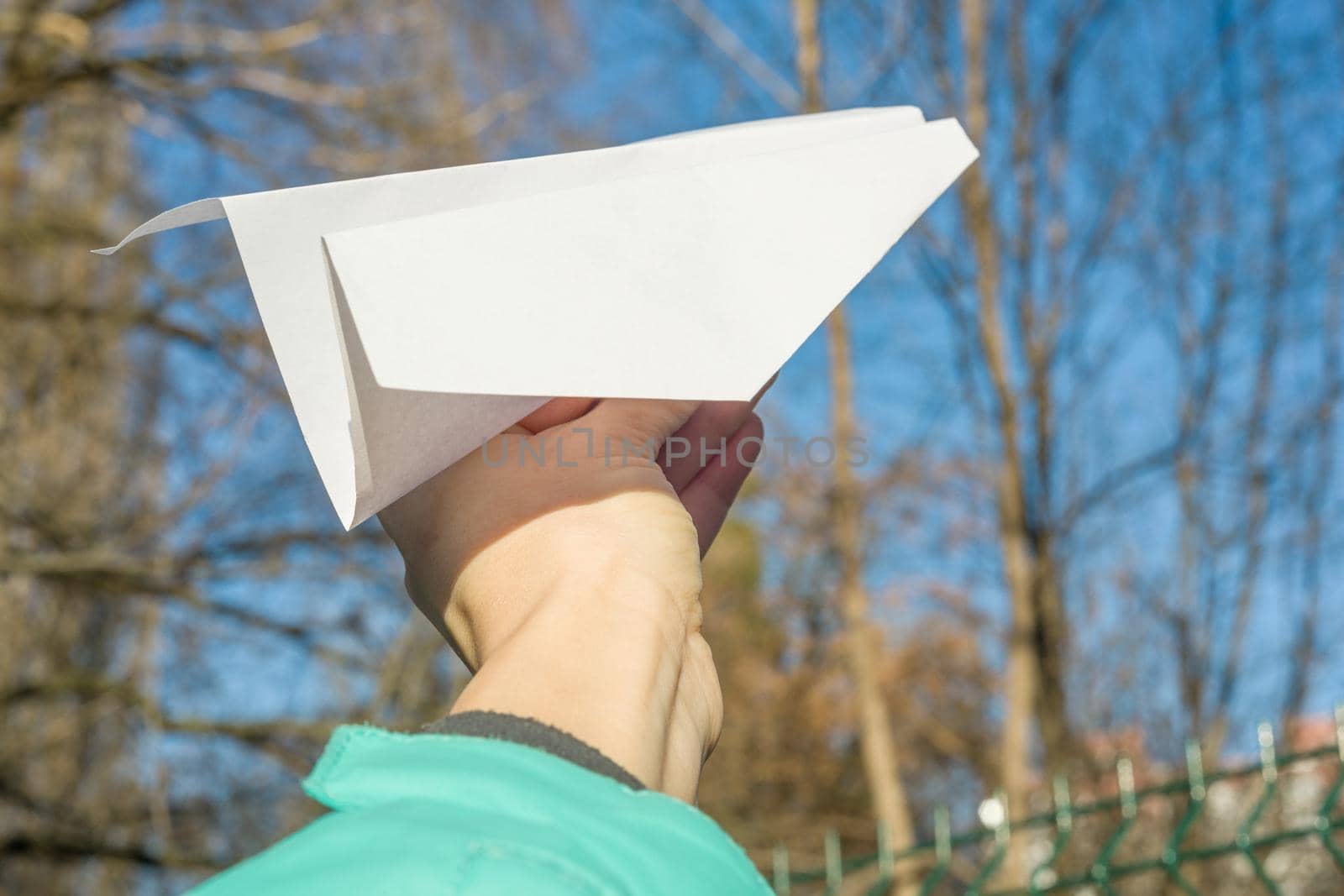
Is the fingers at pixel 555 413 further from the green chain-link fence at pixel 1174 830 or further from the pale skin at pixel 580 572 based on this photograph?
the green chain-link fence at pixel 1174 830

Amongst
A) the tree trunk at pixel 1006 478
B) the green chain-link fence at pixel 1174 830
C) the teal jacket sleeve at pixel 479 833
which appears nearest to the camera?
the teal jacket sleeve at pixel 479 833

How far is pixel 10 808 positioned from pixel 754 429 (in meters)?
5.37

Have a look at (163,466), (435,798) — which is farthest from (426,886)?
(163,466)

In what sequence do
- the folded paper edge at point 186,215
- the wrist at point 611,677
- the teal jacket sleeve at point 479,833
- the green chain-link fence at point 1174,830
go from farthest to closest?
the green chain-link fence at point 1174,830 → the folded paper edge at point 186,215 → the wrist at point 611,677 → the teal jacket sleeve at point 479,833

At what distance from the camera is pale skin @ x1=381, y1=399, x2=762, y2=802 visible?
664 mm

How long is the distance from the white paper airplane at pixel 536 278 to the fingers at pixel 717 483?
0.78 ft

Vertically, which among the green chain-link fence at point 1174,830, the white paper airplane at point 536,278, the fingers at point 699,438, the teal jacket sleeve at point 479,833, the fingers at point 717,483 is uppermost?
the white paper airplane at point 536,278

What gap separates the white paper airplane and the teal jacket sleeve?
0.19 m

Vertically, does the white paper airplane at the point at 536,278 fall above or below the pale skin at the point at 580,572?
above

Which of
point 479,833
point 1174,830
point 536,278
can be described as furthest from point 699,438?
point 1174,830

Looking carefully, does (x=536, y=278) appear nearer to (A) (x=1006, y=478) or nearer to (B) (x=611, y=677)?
(B) (x=611, y=677)

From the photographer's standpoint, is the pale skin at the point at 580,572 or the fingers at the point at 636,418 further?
the fingers at the point at 636,418

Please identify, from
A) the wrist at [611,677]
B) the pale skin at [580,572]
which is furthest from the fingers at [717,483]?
the wrist at [611,677]

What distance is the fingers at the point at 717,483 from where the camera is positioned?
3.30ft
